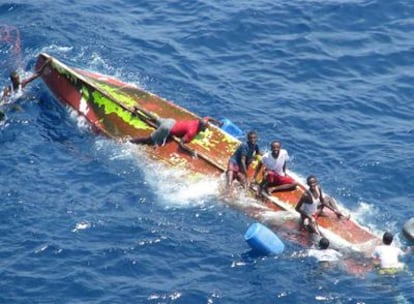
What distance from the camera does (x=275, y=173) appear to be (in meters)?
27.3

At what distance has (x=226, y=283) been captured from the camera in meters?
23.4

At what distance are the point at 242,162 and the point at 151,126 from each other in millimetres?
4358

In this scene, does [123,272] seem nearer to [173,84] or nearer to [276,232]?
[276,232]

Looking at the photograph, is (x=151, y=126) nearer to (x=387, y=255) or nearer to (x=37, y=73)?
(x=37, y=73)

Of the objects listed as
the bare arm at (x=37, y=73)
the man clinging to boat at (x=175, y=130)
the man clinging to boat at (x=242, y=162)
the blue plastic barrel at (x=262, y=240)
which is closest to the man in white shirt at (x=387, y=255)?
the blue plastic barrel at (x=262, y=240)

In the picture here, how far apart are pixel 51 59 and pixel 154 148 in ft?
20.1

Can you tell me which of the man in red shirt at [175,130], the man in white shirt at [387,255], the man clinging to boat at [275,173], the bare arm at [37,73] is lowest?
the man in white shirt at [387,255]

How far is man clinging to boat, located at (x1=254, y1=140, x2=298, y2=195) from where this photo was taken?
1067 inches

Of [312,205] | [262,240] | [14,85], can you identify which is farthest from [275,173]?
[14,85]

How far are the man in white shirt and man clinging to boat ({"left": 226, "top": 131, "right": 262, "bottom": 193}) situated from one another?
202 inches

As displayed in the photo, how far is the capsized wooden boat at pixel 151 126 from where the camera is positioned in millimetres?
25969

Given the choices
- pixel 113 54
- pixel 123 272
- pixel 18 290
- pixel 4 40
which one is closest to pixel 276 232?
pixel 123 272

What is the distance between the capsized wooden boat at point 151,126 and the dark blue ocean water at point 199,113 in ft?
1.85

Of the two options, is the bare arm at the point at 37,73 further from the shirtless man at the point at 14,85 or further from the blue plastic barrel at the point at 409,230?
the blue plastic barrel at the point at 409,230
